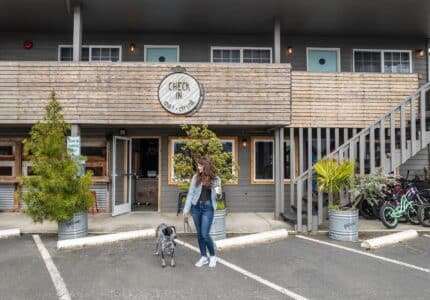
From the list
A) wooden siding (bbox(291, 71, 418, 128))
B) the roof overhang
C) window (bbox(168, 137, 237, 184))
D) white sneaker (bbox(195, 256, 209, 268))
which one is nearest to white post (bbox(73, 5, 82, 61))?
the roof overhang

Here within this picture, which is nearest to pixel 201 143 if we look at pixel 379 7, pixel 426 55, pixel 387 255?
pixel 387 255

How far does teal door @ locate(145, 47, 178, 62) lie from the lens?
9906mm

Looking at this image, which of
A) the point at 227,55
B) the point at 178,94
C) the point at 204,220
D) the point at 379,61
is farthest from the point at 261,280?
the point at 379,61

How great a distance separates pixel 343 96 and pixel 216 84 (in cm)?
331

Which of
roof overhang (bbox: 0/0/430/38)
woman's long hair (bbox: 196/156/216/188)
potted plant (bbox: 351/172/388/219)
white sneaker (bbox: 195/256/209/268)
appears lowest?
white sneaker (bbox: 195/256/209/268)

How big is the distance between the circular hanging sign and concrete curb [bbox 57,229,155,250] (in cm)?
289

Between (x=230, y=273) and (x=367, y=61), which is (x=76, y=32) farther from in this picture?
(x=367, y=61)

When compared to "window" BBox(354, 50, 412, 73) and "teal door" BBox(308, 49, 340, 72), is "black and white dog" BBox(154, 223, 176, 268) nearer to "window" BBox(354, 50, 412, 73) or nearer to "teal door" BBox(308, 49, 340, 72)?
"teal door" BBox(308, 49, 340, 72)

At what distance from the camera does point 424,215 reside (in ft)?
25.0

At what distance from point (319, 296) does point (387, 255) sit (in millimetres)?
2306

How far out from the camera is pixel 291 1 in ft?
25.8

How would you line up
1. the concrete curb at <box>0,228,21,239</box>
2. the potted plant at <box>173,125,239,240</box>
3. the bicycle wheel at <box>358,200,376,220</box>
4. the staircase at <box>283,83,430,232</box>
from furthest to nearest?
the bicycle wheel at <box>358,200,376,220</box>, the staircase at <box>283,83,430,232</box>, the concrete curb at <box>0,228,21,239</box>, the potted plant at <box>173,125,239,240</box>

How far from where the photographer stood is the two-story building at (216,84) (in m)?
7.79

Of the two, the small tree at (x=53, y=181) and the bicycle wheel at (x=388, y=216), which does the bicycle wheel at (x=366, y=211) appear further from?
the small tree at (x=53, y=181)
